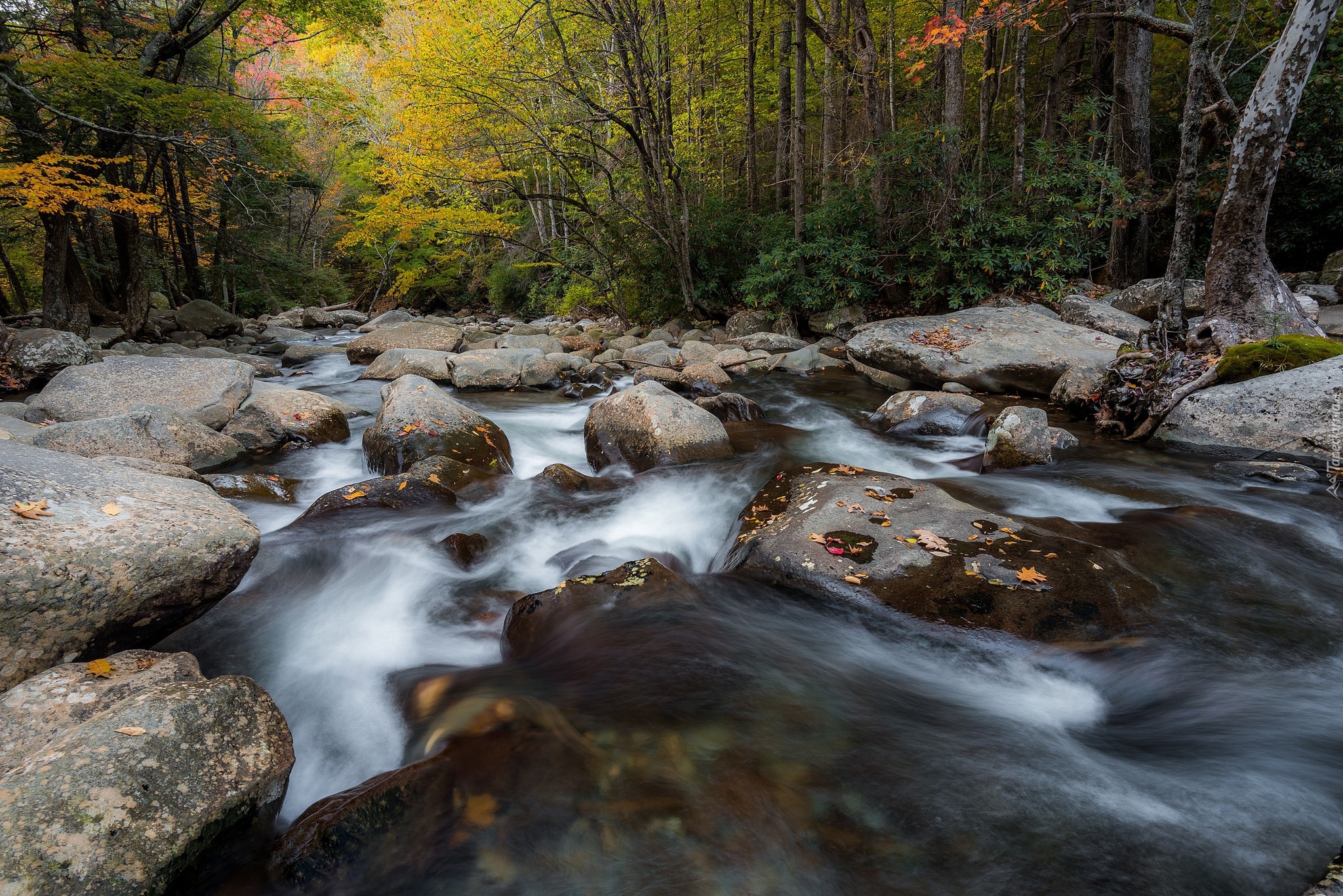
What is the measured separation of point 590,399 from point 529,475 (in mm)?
3365

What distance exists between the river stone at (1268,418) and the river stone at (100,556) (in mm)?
7903

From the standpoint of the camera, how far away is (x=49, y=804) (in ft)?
5.71

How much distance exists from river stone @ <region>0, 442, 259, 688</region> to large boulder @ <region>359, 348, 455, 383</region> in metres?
7.28

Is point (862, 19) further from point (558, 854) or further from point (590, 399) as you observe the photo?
point (558, 854)

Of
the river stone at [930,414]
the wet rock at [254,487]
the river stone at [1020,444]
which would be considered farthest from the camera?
the river stone at [930,414]

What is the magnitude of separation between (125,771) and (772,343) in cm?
1164

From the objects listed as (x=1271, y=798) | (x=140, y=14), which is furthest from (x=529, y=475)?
(x=140, y=14)

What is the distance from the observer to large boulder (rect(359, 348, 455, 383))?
34.6 feet

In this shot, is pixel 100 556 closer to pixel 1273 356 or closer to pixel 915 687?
pixel 915 687

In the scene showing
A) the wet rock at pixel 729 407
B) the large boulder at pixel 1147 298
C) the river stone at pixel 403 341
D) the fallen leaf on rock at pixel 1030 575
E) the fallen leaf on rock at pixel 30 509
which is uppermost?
the large boulder at pixel 1147 298

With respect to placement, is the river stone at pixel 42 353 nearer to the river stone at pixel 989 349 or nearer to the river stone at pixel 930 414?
the river stone at pixel 930 414

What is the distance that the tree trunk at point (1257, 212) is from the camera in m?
5.69

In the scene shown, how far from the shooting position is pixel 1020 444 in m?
5.98

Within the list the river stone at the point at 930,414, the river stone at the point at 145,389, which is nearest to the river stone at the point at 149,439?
the river stone at the point at 145,389
